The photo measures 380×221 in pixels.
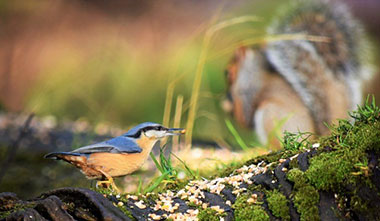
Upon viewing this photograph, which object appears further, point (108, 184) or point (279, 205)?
point (108, 184)

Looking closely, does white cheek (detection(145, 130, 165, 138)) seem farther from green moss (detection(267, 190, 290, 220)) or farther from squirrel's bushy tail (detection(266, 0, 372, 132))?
squirrel's bushy tail (detection(266, 0, 372, 132))

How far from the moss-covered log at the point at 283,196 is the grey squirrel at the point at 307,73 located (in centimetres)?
236

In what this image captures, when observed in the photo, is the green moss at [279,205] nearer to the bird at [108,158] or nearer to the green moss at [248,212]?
the green moss at [248,212]

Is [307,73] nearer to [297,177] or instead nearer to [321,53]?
[321,53]

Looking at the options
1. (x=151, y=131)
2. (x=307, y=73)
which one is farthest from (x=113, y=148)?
(x=307, y=73)

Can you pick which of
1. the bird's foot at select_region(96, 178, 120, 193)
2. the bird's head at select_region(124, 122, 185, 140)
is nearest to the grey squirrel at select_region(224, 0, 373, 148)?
the bird's head at select_region(124, 122, 185, 140)

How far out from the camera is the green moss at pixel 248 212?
3.74 feet

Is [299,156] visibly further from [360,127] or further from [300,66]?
[300,66]

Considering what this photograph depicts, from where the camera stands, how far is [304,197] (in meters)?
1.15

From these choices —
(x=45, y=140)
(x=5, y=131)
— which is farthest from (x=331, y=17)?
(x=5, y=131)

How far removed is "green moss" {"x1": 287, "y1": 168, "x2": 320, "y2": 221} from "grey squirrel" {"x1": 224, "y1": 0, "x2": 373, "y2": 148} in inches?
95.4

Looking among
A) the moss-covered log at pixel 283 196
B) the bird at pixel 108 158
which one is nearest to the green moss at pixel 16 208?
the moss-covered log at pixel 283 196

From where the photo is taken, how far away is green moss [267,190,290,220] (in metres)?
1.14

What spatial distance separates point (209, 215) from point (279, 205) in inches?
6.5
